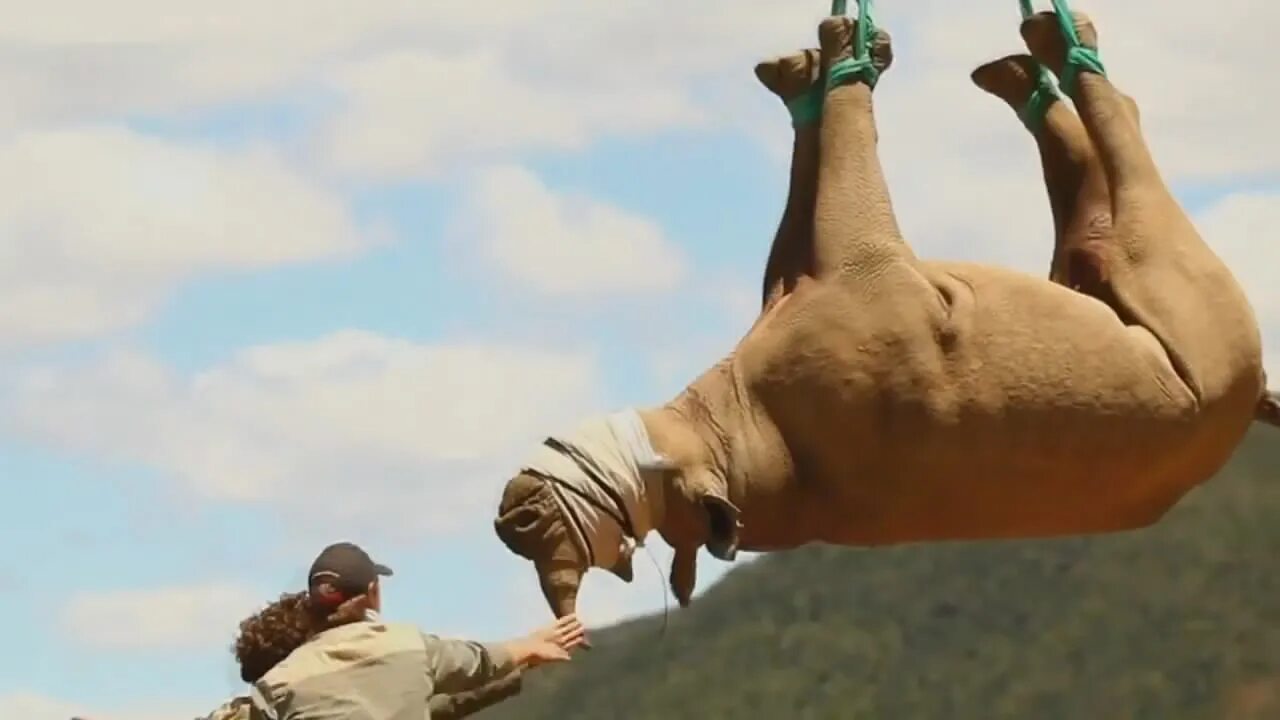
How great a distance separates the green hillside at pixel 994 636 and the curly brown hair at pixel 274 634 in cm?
4982

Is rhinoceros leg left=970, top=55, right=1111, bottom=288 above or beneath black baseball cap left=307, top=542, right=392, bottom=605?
above

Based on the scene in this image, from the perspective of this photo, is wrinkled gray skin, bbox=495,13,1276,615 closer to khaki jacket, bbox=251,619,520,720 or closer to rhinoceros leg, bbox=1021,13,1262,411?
rhinoceros leg, bbox=1021,13,1262,411

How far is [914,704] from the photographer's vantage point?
59.6 meters

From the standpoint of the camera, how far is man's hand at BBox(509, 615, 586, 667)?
22.8 ft

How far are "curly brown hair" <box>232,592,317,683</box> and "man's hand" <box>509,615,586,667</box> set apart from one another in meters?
0.52

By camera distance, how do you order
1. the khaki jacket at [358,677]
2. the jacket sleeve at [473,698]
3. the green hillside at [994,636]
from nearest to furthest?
the khaki jacket at [358,677] → the jacket sleeve at [473,698] → the green hillside at [994,636]

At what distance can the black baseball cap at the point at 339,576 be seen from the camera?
6.62m

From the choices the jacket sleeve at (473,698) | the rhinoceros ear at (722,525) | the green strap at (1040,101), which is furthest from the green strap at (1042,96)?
the jacket sleeve at (473,698)

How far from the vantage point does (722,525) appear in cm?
736

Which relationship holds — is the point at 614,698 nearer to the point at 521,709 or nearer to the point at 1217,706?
the point at 521,709

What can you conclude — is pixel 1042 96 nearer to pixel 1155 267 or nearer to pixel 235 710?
pixel 1155 267

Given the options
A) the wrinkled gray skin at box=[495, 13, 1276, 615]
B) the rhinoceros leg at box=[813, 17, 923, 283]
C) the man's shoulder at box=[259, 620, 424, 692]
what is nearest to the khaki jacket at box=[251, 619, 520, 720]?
the man's shoulder at box=[259, 620, 424, 692]

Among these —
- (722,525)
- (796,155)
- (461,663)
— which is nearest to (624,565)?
(722,525)

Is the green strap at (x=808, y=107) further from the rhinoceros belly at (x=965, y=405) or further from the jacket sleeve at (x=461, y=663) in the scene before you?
the jacket sleeve at (x=461, y=663)
